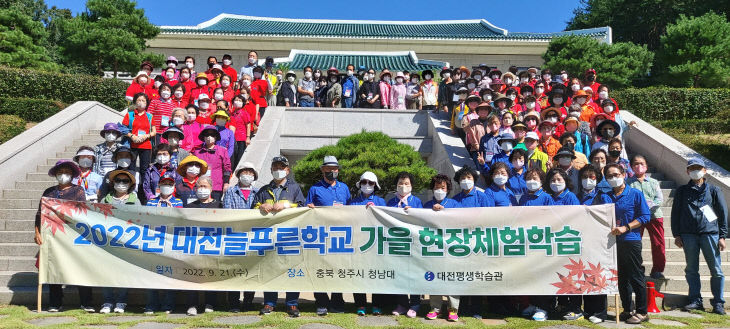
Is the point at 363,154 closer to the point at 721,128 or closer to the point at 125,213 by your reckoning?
the point at 125,213

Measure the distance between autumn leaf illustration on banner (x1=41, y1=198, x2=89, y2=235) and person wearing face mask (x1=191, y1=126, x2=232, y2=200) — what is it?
5.75ft

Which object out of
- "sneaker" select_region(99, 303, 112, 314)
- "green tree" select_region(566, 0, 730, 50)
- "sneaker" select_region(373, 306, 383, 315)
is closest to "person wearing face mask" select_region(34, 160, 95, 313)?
"sneaker" select_region(99, 303, 112, 314)

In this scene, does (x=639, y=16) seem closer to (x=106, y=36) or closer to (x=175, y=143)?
(x=106, y=36)

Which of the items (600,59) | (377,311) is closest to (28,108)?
(377,311)

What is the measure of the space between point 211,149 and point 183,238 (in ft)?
6.30

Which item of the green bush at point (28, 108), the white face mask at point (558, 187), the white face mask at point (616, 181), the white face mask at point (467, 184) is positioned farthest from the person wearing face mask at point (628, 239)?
the green bush at point (28, 108)

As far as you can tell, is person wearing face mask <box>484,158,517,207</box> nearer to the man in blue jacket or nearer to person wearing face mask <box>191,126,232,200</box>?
the man in blue jacket

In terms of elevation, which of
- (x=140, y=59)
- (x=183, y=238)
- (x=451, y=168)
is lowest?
(x=183, y=238)

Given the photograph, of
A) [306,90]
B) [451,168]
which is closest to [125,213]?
[451,168]

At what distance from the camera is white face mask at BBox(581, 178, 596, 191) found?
217 inches

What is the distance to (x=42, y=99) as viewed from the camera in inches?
507

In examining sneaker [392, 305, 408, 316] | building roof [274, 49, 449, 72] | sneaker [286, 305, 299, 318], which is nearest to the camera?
sneaker [286, 305, 299, 318]

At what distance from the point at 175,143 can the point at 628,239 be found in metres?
6.00

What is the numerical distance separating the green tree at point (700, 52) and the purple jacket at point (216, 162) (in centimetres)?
1647
